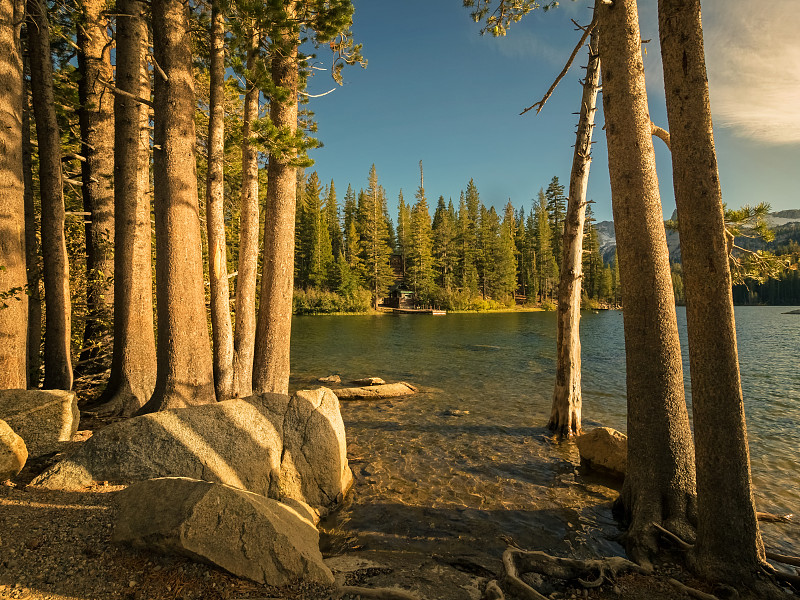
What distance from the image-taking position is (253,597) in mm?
2717

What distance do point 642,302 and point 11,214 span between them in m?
7.84

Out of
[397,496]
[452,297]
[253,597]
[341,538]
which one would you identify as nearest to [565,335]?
→ [397,496]

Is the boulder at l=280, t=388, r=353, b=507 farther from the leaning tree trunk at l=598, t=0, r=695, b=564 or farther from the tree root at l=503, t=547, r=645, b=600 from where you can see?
the leaning tree trunk at l=598, t=0, r=695, b=564

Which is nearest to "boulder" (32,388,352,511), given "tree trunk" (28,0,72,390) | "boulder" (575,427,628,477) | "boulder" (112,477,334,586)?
"boulder" (112,477,334,586)

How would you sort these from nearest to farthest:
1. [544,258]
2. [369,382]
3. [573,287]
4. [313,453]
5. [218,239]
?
[313,453]
[218,239]
[573,287]
[369,382]
[544,258]

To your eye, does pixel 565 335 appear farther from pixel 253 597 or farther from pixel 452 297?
pixel 452 297

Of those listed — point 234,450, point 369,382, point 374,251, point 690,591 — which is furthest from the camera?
point 374,251

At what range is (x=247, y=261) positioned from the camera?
6840 mm

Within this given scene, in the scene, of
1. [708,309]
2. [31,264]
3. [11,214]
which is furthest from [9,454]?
[708,309]

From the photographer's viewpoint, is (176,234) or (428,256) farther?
(428,256)

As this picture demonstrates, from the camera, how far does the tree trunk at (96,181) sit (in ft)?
26.9

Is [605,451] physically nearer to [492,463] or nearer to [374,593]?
[492,463]

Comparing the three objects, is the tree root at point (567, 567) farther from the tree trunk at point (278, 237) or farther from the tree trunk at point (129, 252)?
the tree trunk at point (129, 252)

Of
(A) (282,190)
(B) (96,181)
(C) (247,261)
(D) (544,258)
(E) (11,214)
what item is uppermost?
(D) (544,258)
